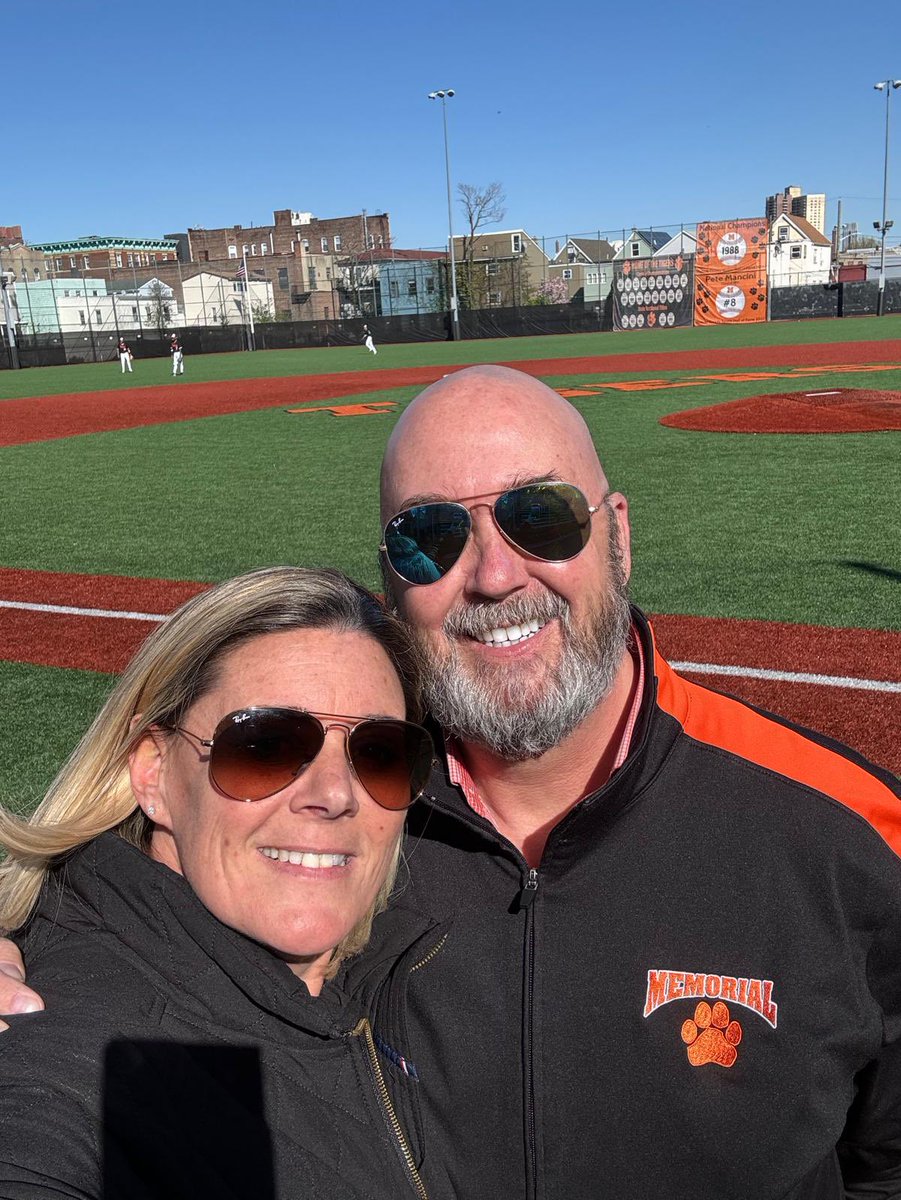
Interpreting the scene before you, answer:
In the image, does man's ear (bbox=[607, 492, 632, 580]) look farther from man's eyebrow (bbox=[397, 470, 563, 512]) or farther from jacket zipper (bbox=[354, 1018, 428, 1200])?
jacket zipper (bbox=[354, 1018, 428, 1200])

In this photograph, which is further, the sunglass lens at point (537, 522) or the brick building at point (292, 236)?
the brick building at point (292, 236)

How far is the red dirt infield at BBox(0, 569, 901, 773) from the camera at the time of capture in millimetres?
5379

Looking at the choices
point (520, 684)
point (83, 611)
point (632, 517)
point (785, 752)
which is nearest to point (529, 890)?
point (520, 684)

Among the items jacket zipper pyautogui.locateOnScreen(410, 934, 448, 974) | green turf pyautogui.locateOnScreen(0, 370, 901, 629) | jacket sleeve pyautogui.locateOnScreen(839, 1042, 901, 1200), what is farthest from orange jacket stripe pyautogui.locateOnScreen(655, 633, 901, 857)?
green turf pyautogui.locateOnScreen(0, 370, 901, 629)

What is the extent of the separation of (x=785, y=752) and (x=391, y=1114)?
1032 millimetres

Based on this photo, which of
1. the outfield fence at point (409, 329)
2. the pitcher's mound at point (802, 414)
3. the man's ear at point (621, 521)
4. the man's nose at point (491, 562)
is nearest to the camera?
the man's nose at point (491, 562)

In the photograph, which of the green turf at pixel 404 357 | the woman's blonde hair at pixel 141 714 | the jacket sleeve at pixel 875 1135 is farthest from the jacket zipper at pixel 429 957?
the green turf at pixel 404 357

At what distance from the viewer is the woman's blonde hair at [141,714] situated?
187 cm

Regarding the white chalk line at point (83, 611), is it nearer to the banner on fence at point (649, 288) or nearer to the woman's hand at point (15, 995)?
the woman's hand at point (15, 995)

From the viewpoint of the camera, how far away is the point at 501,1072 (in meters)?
2.02

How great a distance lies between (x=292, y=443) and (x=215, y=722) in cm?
1633

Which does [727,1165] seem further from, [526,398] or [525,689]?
[526,398]

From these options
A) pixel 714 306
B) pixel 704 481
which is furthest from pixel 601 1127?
pixel 714 306

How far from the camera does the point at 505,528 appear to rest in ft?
7.82
